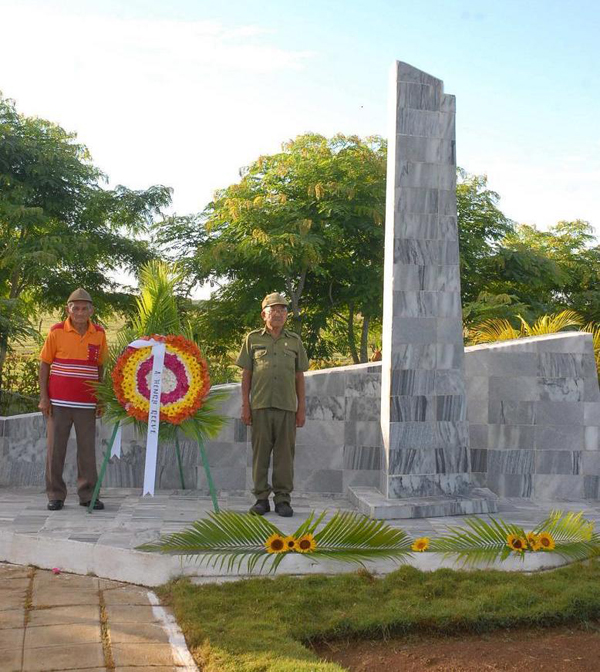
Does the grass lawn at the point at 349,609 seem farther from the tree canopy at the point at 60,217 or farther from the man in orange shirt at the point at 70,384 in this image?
the tree canopy at the point at 60,217

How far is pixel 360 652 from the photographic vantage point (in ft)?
13.4

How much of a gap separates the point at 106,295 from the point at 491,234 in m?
9.33

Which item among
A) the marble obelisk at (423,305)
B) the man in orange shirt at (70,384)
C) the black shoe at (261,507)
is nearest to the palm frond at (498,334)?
the marble obelisk at (423,305)

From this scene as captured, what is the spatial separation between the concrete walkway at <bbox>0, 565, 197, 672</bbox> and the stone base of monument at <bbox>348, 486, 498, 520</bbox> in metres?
2.26

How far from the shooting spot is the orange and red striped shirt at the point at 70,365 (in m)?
6.51

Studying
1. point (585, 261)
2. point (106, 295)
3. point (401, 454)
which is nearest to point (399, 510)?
point (401, 454)

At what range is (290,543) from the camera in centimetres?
533

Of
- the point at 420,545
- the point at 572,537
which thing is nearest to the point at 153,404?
the point at 420,545

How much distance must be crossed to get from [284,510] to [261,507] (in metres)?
0.19

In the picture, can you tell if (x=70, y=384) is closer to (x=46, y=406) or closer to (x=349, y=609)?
(x=46, y=406)

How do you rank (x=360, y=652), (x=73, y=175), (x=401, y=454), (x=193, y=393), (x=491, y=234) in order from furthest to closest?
(x=491, y=234)
(x=73, y=175)
(x=401, y=454)
(x=193, y=393)
(x=360, y=652)

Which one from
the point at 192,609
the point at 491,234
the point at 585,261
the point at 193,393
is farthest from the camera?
the point at 585,261

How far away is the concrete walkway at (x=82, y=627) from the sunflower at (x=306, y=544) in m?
0.95

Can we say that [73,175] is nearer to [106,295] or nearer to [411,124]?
[106,295]
